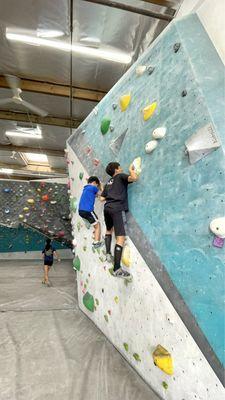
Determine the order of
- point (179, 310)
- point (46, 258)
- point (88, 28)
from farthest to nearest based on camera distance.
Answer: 1. point (46, 258)
2. point (88, 28)
3. point (179, 310)

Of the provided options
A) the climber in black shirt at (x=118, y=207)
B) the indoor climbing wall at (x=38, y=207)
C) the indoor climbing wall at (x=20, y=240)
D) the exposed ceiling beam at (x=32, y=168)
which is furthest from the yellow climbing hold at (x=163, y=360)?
the exposed ceiling beam at (x=32, y=168)

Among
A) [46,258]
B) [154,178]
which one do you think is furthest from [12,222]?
[154,178]

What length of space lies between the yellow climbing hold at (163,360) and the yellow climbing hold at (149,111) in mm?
1887

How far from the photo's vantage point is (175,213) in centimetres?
196

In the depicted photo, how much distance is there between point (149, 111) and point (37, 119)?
16.3 ft

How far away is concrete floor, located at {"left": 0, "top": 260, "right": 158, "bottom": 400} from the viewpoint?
239 centimetres

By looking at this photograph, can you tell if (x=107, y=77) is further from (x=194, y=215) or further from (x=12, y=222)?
(x=12, y=222)

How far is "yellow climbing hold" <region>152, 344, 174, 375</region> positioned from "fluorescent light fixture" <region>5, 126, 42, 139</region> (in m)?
6.14

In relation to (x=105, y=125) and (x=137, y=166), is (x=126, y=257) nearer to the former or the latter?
(x=137, y=166)

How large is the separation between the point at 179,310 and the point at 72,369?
1.52m

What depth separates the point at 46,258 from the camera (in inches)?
256

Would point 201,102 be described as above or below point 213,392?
above

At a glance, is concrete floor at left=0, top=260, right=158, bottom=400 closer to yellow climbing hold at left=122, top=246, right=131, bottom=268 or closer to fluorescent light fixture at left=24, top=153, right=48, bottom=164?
yellow climbing hold at left=122, top=246, right=131, bottom=268

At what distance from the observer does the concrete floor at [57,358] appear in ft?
7.83
